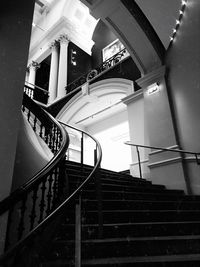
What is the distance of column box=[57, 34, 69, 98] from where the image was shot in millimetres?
10281

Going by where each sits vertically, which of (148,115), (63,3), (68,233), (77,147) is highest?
(63,3)

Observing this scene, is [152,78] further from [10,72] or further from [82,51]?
[82,51]

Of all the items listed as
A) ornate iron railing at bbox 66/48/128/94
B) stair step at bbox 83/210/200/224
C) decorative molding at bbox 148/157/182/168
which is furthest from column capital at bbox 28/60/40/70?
stair step at bbox 83/210/200/224

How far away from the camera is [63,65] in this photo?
35.9 ft

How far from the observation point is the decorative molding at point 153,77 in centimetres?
572

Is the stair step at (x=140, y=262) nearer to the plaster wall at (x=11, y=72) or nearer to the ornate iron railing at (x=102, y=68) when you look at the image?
the plaster wall at (x=11, y=72)

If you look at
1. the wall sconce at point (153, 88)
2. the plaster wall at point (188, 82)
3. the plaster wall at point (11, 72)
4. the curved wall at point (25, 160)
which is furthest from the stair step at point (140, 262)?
the wall sconce at point (153, 88)

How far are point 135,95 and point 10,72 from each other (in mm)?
4888

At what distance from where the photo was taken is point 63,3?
11.5 meters

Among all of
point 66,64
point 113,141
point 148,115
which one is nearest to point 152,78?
point 148,115

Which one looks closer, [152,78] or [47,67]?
[152,78]

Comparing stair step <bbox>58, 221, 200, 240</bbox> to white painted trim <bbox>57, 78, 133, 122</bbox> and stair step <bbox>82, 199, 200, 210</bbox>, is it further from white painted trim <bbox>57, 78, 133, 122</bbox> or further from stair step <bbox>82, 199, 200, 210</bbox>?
white painted trim <bbox>57, 78, 133, 122</bbox>

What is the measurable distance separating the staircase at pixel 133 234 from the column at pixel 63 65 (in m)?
7.58

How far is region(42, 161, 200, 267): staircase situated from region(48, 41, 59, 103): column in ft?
26.2
